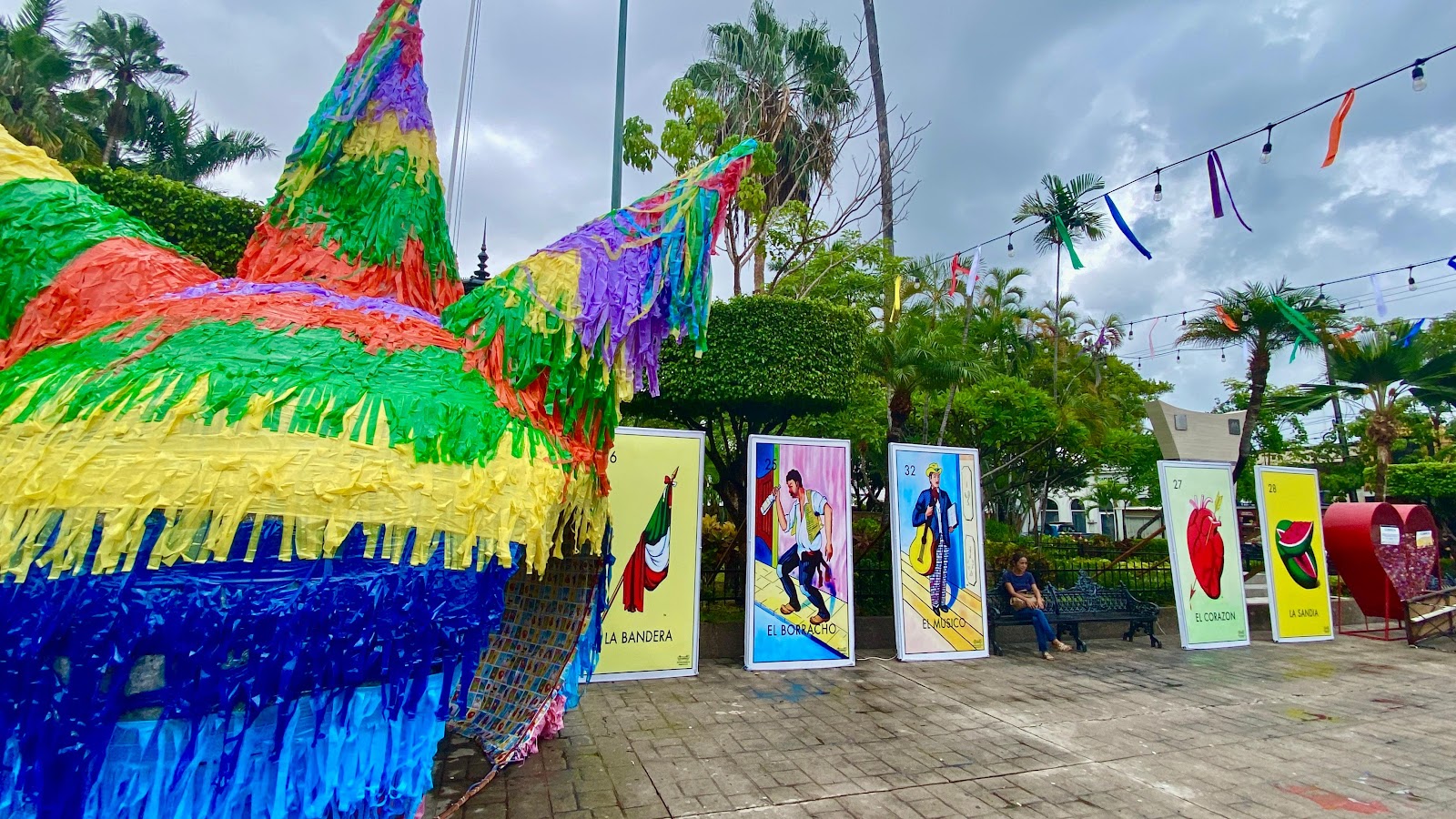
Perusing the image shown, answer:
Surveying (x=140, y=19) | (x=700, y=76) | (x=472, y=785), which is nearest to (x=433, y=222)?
(x=472, y=785)

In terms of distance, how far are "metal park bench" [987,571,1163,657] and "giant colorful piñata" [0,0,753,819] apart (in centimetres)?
667

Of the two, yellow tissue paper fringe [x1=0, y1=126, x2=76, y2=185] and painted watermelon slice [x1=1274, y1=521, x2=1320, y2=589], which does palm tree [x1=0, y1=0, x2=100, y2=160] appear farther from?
painted watermelon slice [x1=1274, y1=521, x2=1320, y2=589]

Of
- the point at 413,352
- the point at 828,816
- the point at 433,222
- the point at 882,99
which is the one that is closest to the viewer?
the point at 413,352

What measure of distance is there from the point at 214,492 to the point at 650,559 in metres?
4.75

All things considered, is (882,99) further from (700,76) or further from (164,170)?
(164,170)

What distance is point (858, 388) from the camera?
972 cm

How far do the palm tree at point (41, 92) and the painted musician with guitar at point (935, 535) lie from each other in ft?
43.5

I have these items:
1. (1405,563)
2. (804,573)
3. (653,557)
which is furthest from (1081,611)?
(653,557)

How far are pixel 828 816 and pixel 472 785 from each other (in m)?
1.75

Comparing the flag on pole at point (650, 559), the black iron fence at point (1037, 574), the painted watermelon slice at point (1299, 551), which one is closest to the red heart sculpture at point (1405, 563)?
the painted watermelon slice at point (1299, 551)

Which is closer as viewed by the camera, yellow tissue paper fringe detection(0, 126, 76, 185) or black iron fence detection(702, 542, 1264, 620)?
yellow tissue paper fringe detection(0, 126, 76, 185)

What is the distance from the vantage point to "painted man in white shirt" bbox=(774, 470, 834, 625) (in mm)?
6668

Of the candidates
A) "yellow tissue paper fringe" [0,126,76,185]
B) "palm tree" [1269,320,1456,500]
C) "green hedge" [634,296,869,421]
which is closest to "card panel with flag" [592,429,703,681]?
"green hedge" [634,296,869,421]

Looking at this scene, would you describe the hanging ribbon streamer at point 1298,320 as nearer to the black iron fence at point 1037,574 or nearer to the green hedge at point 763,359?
the black iron fence at point 1037,574
